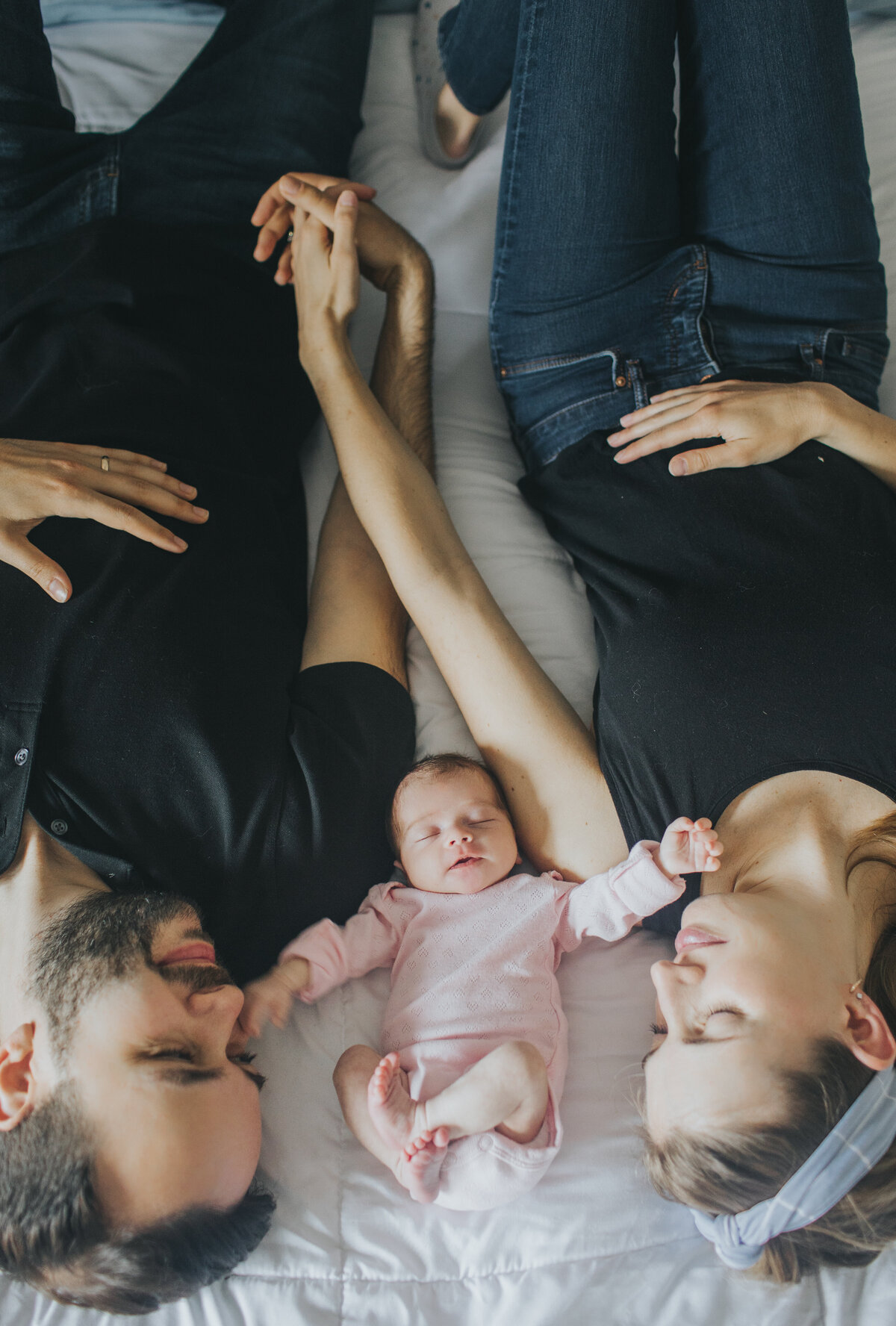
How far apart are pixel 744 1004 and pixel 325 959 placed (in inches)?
21.1

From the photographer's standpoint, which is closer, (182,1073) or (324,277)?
(182,1073)

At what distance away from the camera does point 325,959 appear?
114cm

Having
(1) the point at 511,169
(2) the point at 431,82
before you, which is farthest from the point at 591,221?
(2) the point at 431,82

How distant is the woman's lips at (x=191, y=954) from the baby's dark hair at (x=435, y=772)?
30cm

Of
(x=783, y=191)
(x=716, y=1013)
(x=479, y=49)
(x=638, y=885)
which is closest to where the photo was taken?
(x=716, y=1013)

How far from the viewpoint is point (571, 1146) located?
1.08m

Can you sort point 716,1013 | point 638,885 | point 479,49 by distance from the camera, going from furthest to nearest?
point 479,49
point 638,885
point 716,1013

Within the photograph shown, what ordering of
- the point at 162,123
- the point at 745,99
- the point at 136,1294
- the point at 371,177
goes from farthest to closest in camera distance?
1. the point at 371,177
2. the point at 162,123
3. the point at 745,99
4. the point at 136,1294

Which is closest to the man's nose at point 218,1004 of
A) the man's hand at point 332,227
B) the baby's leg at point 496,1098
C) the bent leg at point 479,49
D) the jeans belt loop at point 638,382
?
the baby's leg at point 496,1098

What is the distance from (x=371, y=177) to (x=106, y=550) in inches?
43.4

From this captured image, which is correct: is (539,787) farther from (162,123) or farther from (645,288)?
(162,123)

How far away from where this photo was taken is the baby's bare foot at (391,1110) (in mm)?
1001

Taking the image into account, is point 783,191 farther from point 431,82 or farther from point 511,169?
point 431,82

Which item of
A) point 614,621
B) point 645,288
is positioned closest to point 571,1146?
point 614,621
